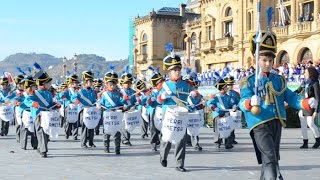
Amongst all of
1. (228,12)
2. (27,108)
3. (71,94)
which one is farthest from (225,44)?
(27,108)

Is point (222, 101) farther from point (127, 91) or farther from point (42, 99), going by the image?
point (42, 99)

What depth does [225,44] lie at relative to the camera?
47.2 metres

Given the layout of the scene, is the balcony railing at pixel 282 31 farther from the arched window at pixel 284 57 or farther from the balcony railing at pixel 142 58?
the balcony railing at pixel 142 58

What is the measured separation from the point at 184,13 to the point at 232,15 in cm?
1701

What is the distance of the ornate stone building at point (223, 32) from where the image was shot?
119ft

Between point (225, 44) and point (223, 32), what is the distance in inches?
122

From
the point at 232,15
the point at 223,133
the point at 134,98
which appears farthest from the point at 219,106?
the point at 232,15

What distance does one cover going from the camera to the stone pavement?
30.9 ft

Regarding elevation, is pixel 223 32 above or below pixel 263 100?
above

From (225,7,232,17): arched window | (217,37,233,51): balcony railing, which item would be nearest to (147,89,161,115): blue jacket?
(217,37,233,51): balcony railing

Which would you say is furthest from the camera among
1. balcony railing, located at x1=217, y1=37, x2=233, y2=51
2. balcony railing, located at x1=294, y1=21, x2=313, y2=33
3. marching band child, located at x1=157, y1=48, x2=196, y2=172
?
balcony railing, located at x1=217, y1=37, x2=233, y2=51

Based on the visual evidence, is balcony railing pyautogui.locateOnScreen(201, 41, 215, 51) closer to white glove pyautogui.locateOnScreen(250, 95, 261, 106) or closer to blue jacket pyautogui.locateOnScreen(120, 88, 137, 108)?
blue jacket pyautogui.locateOnScreen(120, 88, 137, 108)

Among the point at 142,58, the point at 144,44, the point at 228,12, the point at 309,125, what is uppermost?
the point at 228,12

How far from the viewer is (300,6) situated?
38.4m
